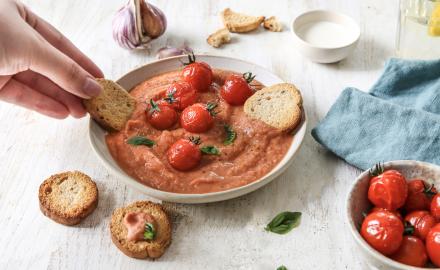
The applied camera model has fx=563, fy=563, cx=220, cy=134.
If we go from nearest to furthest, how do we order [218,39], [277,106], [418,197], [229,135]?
1. [418,197]
2. [229,135]
3. [277,106]
4. [218,39]

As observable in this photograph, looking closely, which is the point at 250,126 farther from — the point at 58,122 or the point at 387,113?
the point at 58,122

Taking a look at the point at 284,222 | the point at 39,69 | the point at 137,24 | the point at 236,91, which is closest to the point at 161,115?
the point at 236,91

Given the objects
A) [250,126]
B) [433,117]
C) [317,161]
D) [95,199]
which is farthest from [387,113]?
[95,199]

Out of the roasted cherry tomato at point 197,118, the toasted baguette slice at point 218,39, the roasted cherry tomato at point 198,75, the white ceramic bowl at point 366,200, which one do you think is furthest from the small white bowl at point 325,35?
the white ceramic bowl at point 366,200

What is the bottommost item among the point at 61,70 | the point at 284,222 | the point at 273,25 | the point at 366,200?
the point at 284,222

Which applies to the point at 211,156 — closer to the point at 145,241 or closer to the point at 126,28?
the point at 145,241

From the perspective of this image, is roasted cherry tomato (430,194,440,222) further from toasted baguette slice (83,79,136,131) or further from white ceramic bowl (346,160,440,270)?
toasted baguette slice (83,79,136,131)
